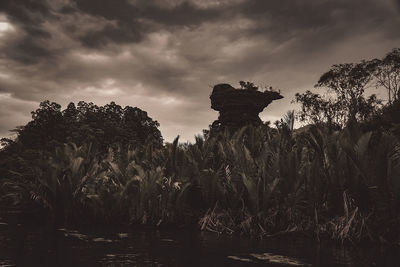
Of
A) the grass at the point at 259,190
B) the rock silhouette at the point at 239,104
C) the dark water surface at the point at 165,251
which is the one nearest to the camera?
the dark water surface at the point at 165,251

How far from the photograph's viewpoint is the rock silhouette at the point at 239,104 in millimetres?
36344

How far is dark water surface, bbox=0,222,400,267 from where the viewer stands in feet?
17.8

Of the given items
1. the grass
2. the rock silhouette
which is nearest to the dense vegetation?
the grass

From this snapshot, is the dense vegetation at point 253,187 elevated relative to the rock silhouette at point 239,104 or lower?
lower

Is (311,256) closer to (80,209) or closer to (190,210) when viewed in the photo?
(190,210)

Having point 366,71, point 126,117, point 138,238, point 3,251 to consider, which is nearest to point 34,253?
point 3,251

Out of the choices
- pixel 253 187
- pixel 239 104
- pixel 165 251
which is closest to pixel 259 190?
pixel 253 187

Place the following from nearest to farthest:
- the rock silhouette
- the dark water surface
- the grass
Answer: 1. the dark water surface
2. the grass
3. the rock silhouette

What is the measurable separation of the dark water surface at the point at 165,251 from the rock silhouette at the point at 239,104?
93.1ft

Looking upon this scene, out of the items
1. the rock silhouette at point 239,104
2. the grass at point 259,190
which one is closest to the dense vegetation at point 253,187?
the grass at point 259,190

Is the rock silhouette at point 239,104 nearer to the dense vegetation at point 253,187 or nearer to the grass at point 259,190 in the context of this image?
the dense vegetation at point 253,187

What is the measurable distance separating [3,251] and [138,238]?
255cm

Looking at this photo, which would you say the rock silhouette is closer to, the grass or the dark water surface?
the grass

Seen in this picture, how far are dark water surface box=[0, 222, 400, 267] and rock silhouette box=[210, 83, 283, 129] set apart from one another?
2839 cm
